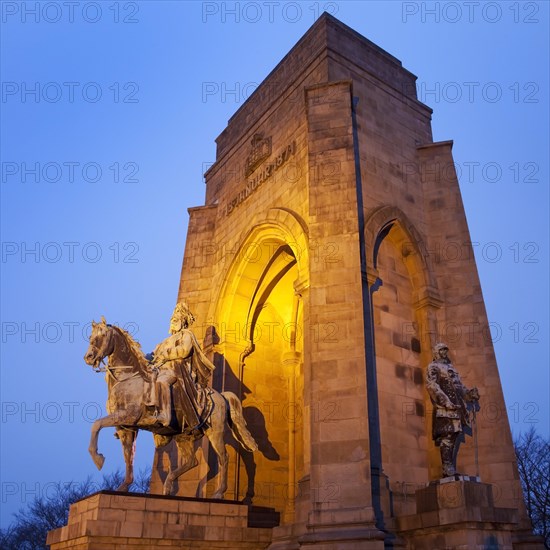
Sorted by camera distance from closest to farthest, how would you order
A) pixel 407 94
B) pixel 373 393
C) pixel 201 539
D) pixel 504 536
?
pixel 504 536 < pixel 201 539 < pixel 373 393 < pixel 407 94

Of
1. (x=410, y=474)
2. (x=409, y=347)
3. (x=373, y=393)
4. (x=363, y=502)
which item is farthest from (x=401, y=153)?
(x=363, y=502)

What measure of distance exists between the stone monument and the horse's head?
2666mm

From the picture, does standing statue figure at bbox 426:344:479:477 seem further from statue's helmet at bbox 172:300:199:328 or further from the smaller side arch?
statue's helmet at bbox 172:300:199:328

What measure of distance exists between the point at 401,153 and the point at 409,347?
5239 mm

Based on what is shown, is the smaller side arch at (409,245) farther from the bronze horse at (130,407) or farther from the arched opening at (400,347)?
the bronze horse at (130,407)

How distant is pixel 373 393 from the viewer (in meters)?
12.2

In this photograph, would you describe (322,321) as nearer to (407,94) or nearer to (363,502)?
(363,502)

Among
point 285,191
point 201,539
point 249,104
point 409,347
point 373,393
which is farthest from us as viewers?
point 249,104

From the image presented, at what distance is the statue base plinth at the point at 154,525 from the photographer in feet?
33.4

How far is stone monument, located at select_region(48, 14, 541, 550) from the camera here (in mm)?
11195

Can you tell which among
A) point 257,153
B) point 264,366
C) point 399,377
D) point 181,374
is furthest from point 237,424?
point 257,153

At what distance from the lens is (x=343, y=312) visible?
12555 millimetres

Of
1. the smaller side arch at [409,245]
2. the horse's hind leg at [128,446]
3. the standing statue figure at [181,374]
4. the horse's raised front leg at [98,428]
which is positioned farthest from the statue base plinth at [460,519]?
the horse's raised front leg at [98,428]

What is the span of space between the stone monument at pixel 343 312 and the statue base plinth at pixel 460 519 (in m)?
0.03
